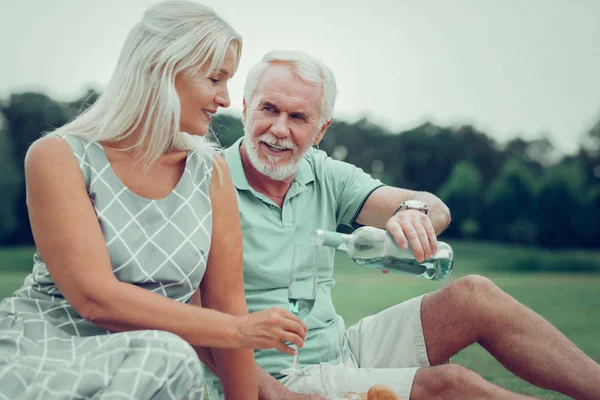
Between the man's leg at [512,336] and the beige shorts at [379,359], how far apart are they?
0.32 feet

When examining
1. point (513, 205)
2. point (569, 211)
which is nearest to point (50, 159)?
point (513, 205)

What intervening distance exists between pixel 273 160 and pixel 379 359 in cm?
86

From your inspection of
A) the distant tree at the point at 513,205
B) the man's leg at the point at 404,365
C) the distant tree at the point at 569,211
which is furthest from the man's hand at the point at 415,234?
the distant tree at the point at 569,211

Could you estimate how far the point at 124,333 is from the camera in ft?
5.92

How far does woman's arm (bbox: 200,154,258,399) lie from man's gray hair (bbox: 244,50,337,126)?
795mm

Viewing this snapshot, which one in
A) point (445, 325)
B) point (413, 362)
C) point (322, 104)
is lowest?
point (413, 362)

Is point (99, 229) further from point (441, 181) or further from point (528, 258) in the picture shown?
point (528, 258)

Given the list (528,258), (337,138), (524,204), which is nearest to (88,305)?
(337,138)

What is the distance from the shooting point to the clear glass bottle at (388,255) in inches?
99.2

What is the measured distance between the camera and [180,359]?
1.77 meters

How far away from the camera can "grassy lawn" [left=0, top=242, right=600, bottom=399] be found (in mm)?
5645

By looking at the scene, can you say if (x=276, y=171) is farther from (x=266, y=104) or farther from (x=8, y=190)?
(x=8, y=190)

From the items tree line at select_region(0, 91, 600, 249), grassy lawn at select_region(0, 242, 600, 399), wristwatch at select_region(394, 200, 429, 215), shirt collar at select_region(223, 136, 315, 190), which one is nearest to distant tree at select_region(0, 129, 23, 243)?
tree line at select_region(0, 91, 600, 249)

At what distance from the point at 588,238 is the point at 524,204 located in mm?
2066
